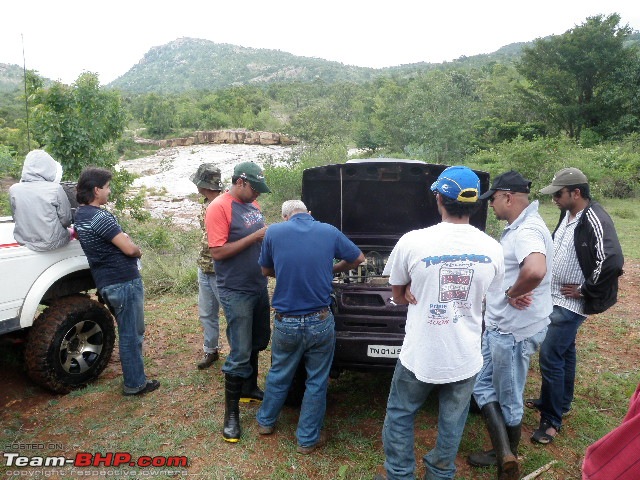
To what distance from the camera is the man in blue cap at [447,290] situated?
2377 millimetres

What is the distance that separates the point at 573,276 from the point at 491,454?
4.24ft

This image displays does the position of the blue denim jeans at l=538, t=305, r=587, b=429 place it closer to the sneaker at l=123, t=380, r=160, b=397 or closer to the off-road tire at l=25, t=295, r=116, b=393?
the sneaker at l=123, t=380, r=160, b=397

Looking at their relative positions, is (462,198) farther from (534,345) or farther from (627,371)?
(627,371)

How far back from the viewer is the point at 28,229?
380cm

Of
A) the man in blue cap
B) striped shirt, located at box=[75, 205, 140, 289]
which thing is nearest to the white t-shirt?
the man in blue cap

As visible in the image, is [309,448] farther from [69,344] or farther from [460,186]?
[69,344]

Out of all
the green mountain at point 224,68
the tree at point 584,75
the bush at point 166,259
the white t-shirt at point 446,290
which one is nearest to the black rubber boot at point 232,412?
the white t-shirt at point 446,290

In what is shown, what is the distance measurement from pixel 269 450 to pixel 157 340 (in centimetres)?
249

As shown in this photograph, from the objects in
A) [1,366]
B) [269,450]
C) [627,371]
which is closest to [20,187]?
[1,366]

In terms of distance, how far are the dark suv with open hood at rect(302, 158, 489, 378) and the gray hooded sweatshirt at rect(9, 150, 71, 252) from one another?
1986 mm

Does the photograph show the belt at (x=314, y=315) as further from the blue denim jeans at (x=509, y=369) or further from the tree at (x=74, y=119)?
the tree at (x=74, y=119)

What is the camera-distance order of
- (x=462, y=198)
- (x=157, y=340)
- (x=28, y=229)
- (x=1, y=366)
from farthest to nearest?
(x=157, y=340)
(x=1, y=366)
(x=28, y=229)
(x=462, y=198)

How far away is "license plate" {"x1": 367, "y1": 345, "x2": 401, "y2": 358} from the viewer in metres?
3.39

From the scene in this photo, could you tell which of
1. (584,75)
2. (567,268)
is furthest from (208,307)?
(584,75)
